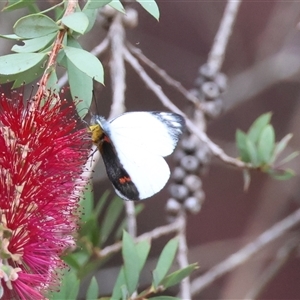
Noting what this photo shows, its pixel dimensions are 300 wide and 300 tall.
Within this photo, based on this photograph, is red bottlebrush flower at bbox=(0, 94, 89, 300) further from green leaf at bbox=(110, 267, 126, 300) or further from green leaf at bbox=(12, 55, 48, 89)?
green leaf at bbox=(110, 267, 126, 300)

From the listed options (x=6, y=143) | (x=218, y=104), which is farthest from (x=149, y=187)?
(x=218, y=104)

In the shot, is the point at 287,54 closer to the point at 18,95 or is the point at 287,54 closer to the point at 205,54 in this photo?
the point at 205,54

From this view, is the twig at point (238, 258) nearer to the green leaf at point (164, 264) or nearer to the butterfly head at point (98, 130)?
the green leaf at point (164, 264)

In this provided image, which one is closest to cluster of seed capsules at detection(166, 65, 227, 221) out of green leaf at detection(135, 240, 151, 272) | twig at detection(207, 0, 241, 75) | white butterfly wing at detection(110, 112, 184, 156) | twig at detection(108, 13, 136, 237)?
twig at detection(207, 0, 241, 75)

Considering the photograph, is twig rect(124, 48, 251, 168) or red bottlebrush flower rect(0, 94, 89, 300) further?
twig rect(124, 48, 251, 168)

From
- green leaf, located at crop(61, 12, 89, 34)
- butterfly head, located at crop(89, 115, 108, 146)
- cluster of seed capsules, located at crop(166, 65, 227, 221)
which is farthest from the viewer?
cluster of seed capsules, located at crop(166, 65, 227, 221)
